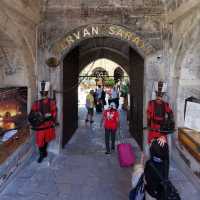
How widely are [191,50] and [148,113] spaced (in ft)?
5.19

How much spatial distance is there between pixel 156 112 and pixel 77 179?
2.16m

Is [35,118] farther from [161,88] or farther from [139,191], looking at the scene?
[139,191]

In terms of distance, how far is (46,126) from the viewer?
6.11m

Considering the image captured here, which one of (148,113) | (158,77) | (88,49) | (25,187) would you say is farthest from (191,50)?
(88,49)

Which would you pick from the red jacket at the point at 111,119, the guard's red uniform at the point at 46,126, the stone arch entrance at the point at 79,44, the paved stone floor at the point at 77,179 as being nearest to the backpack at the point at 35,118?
the guard's red uniform at the point at 46,126

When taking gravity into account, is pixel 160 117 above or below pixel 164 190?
above

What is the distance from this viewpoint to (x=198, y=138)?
204 inches

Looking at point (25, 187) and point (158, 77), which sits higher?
point (158, 77)

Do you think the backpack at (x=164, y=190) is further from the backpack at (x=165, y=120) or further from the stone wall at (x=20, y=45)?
the stone wall at (x=20, y=45)

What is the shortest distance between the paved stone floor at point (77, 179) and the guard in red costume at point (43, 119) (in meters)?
0.45

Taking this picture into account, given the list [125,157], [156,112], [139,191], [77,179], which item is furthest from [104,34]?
[139,191]

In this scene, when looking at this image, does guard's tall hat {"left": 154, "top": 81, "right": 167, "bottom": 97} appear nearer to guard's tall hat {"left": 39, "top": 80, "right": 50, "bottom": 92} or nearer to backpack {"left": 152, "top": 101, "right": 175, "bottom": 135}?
backpack {"left": 152, "top": 101, "right": 175, "bottom": 135}

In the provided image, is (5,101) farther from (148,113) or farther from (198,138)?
(198,138)

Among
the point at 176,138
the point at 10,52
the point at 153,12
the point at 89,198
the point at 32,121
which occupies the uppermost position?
the point at 153,12
